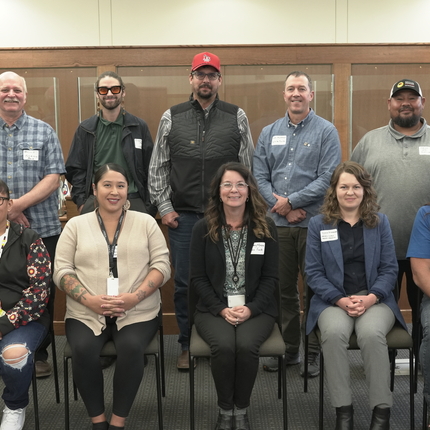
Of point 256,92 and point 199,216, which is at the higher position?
point 256,92

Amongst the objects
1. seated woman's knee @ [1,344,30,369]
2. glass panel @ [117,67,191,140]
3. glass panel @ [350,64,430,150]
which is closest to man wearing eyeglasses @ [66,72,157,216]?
seated woman's knee @ [1,344,30,369]

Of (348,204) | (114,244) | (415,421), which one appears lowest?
(415,421)

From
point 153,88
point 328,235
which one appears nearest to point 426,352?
point 328,235

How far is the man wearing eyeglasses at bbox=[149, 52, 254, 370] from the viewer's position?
11.0 ft

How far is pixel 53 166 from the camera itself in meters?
3.34

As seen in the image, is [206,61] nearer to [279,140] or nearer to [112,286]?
[279,140]

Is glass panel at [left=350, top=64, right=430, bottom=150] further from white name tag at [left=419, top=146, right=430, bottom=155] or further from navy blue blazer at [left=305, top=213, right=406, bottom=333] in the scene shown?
navy blue blazer at [left=305, top=213, right=406, bottom=333]

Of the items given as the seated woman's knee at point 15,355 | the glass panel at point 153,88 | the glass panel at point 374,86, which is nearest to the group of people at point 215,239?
the seated woman's knee at point 15,355

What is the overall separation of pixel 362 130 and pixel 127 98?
86.1 inches

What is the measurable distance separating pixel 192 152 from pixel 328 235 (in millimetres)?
1012

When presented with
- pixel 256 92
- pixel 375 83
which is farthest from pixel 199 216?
pixel 375 83

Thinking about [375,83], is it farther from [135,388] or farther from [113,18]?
[135,388]

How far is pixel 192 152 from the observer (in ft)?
11.0

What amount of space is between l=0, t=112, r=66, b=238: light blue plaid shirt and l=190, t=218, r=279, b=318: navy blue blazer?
3.46 ft
